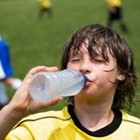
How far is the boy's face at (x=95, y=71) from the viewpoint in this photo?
2.61 m

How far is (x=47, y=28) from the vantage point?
20.0m

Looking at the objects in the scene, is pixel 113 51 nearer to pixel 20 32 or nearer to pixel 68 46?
pixel 68 46

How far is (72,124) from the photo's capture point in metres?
2.72

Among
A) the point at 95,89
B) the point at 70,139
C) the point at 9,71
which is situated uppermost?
the point at 95,89

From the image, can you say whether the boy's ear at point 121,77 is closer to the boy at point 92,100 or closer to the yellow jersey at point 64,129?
the boy at point 92,100

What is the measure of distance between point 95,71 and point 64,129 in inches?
11.9

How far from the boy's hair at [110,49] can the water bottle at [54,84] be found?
0.55 feet

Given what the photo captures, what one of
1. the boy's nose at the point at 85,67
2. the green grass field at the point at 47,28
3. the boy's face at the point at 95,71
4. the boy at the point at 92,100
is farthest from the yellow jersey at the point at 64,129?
the green grass field at the point at 47,28

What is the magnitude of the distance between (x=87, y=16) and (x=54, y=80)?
66.5 ft

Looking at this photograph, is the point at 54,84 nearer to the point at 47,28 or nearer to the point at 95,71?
the point at 95,71

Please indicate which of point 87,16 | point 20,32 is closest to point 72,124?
point 20,32

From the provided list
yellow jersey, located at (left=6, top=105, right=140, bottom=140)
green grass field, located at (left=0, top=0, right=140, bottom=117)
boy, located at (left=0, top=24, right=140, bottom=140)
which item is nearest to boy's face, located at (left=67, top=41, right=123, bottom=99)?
boy, located at (left=0, top=24, right=140, bottom=140)

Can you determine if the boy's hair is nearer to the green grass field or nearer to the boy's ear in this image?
the boy's ear

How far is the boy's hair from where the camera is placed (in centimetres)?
276
